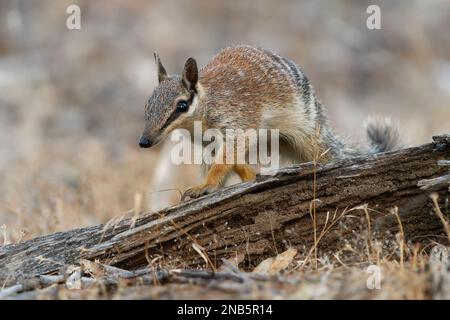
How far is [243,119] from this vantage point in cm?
724

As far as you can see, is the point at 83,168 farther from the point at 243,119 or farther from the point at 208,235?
the point at 208,235

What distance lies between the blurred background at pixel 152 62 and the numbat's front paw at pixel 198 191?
18.8 ft

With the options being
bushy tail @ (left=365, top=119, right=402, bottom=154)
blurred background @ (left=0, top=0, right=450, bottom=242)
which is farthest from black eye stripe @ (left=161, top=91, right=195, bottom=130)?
blurred background @ (left=0, top=0, right=450, bottom=242)

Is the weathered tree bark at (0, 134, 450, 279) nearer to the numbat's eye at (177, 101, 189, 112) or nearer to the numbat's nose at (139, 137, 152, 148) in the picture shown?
the numbat's nose at (139, 137, 152, 148)

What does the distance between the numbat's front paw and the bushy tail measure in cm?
275

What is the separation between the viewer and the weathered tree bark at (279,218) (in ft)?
18.5

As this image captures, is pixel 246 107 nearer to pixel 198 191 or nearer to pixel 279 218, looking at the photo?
pixel 198 191

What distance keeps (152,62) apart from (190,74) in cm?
1275

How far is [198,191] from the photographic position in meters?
6.48

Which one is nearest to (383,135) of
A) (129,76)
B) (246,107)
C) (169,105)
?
(246,107)

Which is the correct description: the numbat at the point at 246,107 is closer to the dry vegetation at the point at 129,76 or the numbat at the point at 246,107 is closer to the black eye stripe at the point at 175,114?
the black eye stripe at the point at 175,114
